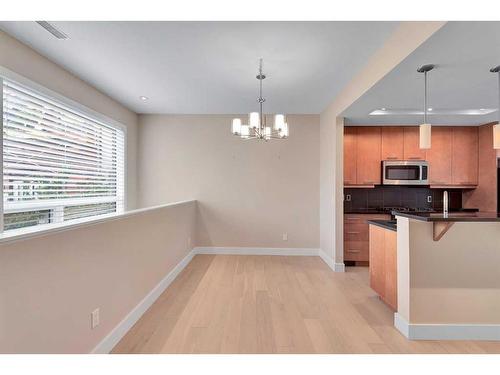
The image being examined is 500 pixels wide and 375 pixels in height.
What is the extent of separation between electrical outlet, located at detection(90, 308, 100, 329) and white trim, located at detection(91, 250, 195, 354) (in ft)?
0.55

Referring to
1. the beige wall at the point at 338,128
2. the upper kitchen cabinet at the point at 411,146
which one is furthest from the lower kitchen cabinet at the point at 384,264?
the upper kitchen cabinet at the point at 411,146

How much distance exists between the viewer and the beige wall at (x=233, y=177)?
5.25 metres

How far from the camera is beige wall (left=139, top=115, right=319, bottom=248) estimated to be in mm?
5251

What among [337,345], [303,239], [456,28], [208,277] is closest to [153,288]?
[208,277]

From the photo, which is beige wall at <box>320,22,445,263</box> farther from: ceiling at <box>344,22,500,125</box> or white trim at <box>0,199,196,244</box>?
white trim at <box>0,199,196,244</box>

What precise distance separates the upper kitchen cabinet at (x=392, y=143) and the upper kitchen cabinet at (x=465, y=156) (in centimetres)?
94

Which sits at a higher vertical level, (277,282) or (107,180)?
(107,180)

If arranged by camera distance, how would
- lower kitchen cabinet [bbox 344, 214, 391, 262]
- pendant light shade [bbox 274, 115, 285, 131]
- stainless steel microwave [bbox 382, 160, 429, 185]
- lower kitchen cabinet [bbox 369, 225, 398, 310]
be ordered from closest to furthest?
lower kitchen cabinet [bbox 369, 225, 398, 310] < pendant light shade [bbox 274, 115, 285, 131] < lower kitchen cabinet [bbox 344, 214, 391, 262] < stainless steel microwave [bbox 382, 160, 429, 185]

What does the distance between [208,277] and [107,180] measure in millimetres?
2237

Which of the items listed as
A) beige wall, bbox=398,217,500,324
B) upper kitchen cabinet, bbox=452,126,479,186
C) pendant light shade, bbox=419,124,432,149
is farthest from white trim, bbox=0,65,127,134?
upper kitchen cabinet, bbox=452,126,479,186

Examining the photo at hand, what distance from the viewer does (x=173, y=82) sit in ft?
12.0

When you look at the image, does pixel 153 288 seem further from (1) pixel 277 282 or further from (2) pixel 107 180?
(2) pixel 107 180

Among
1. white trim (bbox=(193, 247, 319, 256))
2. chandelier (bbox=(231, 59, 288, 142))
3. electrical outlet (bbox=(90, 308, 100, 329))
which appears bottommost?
white trim (bbox=(193, 247, 319, 256))

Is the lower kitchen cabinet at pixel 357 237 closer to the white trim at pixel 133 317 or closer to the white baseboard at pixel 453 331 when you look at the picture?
the white baseboard at pixel 453 331
